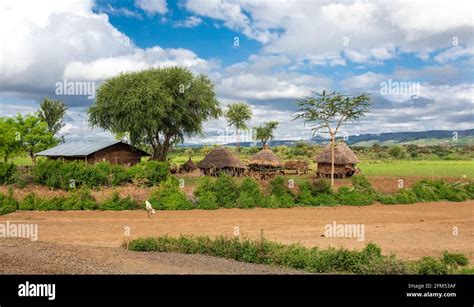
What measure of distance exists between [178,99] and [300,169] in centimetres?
1379

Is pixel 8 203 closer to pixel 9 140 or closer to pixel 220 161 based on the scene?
pixel 220 161

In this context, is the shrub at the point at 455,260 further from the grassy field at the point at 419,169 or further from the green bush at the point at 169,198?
the grassy field at the point at 419,169

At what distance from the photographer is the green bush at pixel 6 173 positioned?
2550cm

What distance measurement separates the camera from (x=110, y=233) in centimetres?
1647

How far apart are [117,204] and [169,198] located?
2646mm

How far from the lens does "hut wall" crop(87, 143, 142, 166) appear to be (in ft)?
129

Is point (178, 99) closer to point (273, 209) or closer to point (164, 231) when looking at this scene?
point (273, 209)

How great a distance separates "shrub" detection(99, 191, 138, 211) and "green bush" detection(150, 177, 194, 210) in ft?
3.48

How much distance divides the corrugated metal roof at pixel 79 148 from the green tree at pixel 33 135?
10.3 meters

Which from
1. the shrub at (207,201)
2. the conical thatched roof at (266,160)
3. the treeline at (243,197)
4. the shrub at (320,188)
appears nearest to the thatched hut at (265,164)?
the conical thatched roof at (266,160)

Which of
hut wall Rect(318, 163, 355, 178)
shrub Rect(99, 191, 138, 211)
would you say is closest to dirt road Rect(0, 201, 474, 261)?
shrub Rect(99, 191, 138, 211)

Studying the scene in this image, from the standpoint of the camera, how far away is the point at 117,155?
41.2m

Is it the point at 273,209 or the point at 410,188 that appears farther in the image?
the point at 410,188
